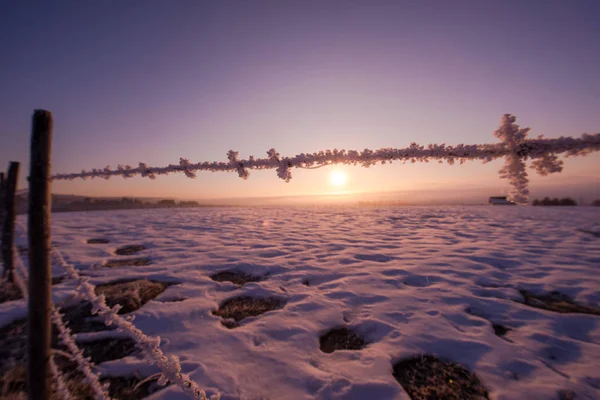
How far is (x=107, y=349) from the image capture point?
2.19 metres

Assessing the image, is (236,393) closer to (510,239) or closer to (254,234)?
(254,234)

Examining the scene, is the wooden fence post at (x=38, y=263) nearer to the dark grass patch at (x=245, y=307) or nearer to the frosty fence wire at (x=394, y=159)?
the frosty fence wire at (x=394, y=159)

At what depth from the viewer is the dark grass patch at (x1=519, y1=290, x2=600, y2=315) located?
9.21 ft

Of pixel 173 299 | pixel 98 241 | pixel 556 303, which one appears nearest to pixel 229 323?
pixel 173 299

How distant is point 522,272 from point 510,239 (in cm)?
270

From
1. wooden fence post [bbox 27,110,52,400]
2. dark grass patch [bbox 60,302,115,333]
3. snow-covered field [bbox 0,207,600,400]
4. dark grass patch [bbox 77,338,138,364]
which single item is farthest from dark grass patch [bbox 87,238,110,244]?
wooden fence post [bbox 27,110,52,400]

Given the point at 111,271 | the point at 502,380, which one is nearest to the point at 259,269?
the point at 111,271

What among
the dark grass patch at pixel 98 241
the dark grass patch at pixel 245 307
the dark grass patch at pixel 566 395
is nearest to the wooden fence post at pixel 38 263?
the dark grass patch at pixel 245 307

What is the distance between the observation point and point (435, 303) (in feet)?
9.75

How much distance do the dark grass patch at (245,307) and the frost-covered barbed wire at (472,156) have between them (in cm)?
160

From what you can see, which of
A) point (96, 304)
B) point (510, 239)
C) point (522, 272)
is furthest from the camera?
point (510, 239)

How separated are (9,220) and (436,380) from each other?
4891mm

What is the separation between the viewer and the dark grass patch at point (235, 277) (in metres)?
3.75

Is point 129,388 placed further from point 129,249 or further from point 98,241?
point 98,241
